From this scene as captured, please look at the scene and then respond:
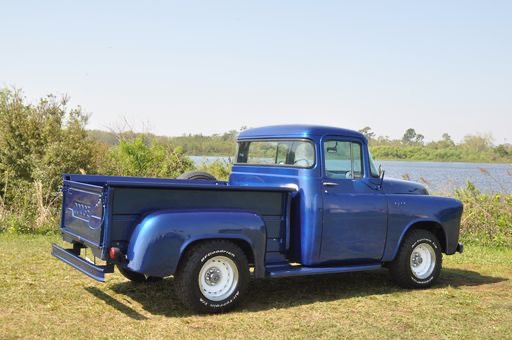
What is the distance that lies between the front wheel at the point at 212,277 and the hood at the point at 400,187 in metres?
2.23

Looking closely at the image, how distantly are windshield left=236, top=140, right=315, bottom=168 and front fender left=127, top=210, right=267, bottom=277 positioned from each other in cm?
120

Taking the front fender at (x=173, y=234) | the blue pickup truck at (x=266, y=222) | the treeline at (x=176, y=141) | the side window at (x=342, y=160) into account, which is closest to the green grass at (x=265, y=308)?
the blue pickup truck at (x=266, y=222)

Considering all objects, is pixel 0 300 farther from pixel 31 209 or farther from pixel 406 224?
pixel 31 209

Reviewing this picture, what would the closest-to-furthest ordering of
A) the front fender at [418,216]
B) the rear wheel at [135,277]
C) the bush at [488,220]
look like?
the rear wheel at [135,277] < the front fender at [418,216] < the bush at [488,220]

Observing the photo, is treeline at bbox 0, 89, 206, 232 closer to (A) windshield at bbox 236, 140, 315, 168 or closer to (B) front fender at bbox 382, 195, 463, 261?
(A) windshield at bbox 236, 140, 315, 168

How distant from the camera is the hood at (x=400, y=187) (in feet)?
23.7

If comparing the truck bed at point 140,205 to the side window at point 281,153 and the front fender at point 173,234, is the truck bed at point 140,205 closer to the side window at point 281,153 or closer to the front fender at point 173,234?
the front fender at point 173,234

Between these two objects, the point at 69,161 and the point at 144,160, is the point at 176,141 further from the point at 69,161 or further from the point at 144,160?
the point at 69,161

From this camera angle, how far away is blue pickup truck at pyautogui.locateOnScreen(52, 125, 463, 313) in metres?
5.52

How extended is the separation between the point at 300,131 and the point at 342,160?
0.61m

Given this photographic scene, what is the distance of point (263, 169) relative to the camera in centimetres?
726

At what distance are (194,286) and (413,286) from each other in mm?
3099

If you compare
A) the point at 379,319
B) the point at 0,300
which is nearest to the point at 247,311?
the point at 379,319

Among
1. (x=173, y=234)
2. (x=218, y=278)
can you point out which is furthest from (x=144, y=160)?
(x=173, y=234)
